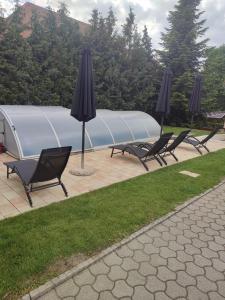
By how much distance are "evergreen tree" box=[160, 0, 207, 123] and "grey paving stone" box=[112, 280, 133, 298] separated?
66.3 feet

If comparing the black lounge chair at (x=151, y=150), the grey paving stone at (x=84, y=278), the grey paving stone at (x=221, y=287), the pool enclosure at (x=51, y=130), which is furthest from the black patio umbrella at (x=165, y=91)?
the grey paving stone at (x=84, y=278)

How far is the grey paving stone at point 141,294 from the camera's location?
2734 mm

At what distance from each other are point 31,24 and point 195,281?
15.3 metres

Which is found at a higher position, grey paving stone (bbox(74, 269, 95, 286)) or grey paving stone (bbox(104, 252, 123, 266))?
grey paving stone (bbox(74, 269, 95, 286))

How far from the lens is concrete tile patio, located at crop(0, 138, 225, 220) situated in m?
4.95

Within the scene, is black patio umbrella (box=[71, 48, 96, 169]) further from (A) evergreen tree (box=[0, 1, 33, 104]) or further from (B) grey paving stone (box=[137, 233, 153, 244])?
(A) evergreen tree (box=[0, 1, 33, 104])

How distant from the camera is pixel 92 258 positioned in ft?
11.0

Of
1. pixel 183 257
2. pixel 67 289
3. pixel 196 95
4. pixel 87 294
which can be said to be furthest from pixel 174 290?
pixel 196 95

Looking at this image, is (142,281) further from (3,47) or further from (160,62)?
(160,62)

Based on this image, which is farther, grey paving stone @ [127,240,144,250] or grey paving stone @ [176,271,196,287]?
grey paving stone @ [127,240,144,250]

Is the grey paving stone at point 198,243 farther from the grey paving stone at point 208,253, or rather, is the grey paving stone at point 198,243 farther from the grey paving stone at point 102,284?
the grey paving stone at point 102,284

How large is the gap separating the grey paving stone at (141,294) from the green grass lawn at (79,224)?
88cm

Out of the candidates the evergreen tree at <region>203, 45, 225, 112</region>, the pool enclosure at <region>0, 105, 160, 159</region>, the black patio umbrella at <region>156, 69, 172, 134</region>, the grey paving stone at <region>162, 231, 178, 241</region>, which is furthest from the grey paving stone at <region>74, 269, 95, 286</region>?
the evergreen tree at <region>203, 45, 225, 112</region>

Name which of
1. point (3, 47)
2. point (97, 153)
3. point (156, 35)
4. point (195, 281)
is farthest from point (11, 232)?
point (156, 35)
